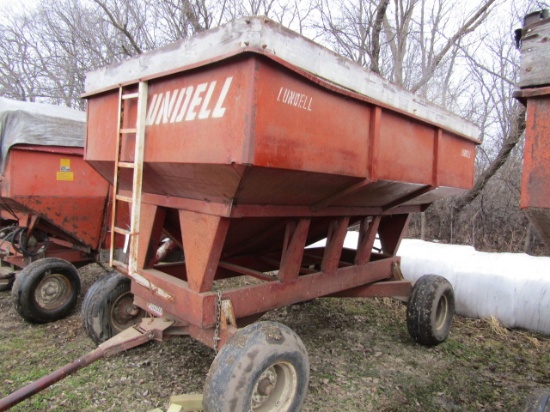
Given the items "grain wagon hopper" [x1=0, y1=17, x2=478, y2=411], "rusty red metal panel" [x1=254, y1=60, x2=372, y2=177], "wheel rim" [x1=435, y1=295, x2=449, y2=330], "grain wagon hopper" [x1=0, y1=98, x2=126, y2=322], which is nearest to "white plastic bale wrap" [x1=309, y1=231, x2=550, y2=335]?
"wheel rim" [x1=435, y1=295, x2=449, y2=330]

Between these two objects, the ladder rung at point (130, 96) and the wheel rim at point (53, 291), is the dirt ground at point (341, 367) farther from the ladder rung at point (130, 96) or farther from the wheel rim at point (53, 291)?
the ladder rung at point (130, 96)

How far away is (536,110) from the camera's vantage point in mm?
1785

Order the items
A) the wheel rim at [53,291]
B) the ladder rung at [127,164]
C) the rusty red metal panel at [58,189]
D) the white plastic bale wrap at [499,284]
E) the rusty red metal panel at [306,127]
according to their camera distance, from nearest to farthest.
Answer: the rusty red metal panel at [306,127] < the ladder rung at [127,164] < the wheel rim at [53,291] < the white plastic bale wrap at [499,284] < the rusty red metal panel at [58,189]

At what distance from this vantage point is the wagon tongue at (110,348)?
247cm

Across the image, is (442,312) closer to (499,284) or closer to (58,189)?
(499,284)

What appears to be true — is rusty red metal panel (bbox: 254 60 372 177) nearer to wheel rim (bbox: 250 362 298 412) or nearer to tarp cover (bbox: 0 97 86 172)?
wheel rim (bbox: 250 362 298 412)

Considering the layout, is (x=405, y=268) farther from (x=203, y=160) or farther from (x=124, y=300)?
(x=203, y=160)


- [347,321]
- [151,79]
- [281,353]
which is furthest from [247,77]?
[347,321]

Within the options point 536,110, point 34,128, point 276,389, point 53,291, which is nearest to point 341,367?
point 276,389

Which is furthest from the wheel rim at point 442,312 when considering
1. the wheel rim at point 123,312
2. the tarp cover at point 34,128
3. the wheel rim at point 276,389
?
the tarp cover at point 34,128

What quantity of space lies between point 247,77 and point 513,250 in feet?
30.1

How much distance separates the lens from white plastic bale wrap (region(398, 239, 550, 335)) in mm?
4859

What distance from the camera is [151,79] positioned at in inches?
114

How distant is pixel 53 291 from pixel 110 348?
2.35 metres
